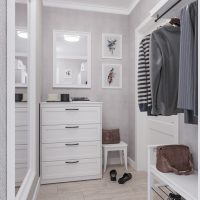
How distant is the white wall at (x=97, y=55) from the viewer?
302 centimetres

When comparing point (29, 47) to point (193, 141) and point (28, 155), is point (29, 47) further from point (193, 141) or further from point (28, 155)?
point (193, 141)

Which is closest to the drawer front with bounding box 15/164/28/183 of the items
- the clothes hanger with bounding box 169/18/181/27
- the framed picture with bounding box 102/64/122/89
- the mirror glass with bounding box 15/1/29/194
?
the mirror glass with bounding box 15/1/29/194

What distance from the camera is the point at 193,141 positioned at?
1.57 meters

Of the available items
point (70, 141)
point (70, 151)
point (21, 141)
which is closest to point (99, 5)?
point (70, 141)

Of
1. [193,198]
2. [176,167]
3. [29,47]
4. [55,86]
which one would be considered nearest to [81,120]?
[55,86]

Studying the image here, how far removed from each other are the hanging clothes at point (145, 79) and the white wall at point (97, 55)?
1.67 m

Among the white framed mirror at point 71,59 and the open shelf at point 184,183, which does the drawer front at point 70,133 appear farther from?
the open shelf at point 184,183

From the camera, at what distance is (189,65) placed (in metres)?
1.03

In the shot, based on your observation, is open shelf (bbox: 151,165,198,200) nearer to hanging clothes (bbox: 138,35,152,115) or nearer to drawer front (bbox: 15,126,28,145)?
hanging clothes (bbox: 138,35,152,115)

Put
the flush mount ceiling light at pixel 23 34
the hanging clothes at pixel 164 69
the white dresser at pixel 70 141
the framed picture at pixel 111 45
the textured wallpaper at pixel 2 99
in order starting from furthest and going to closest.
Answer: the framed picture at pixel 111 45, the white dresser at pixel 70 141, the flush mount ceiling light at pixel 23 34, the hanging clothes at pixel 164 69, the textured wallpaper at pixel 2 99

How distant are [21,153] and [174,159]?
1316mm

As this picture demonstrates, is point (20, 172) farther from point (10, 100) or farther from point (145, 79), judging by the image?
point (145, 79)

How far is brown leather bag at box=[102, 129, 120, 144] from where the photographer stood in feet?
9.78

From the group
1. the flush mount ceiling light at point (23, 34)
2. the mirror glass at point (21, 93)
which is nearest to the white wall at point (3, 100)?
the mirror glass at point (21, 93)
